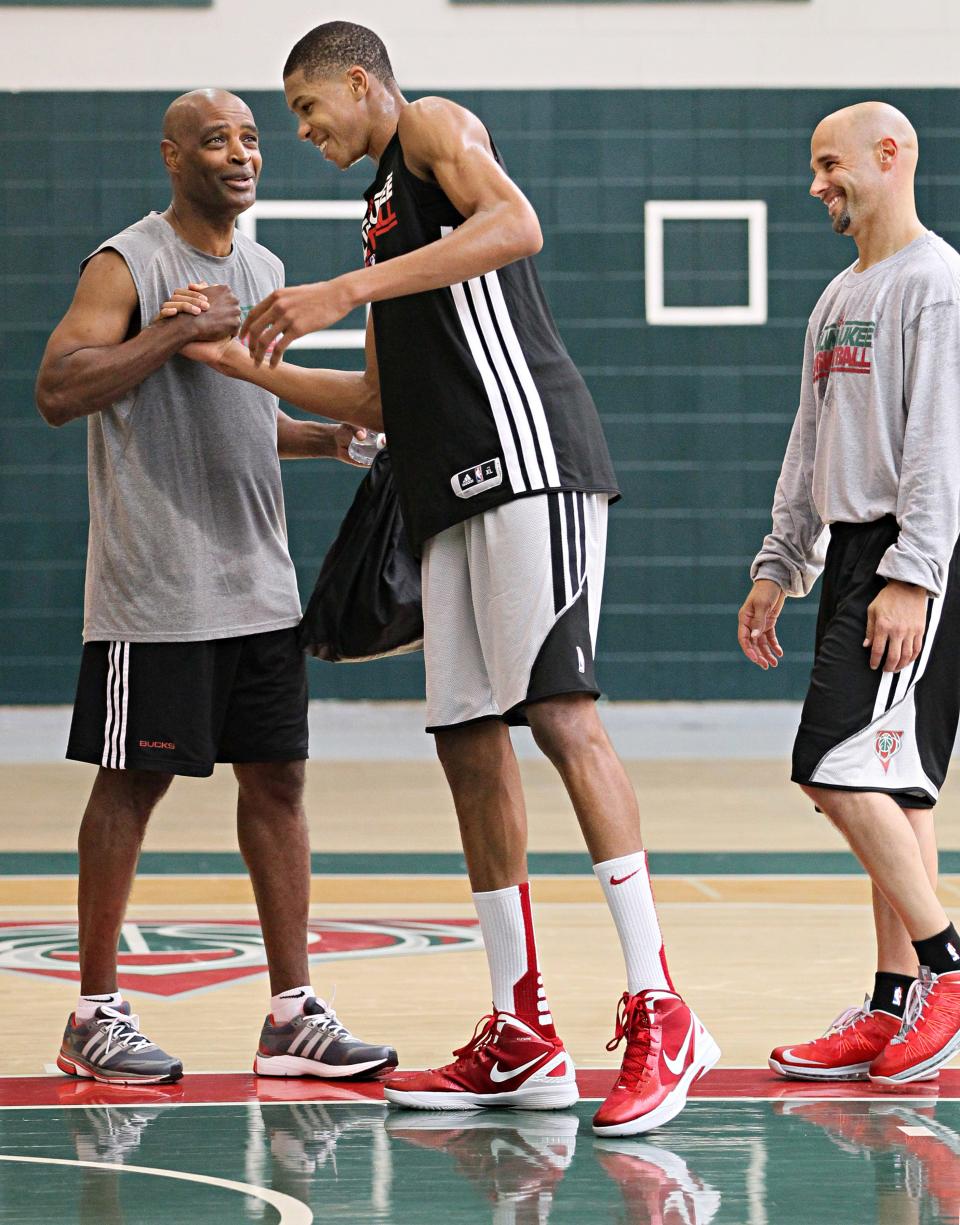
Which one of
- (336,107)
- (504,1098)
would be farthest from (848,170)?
(504,1098)

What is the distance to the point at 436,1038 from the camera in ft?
10.6

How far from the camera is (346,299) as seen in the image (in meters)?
2.53

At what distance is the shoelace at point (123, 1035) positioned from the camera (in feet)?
9.53

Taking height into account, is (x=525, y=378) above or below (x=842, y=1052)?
above

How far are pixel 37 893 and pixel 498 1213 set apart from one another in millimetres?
2970

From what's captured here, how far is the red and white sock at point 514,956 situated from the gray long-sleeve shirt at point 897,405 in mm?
774

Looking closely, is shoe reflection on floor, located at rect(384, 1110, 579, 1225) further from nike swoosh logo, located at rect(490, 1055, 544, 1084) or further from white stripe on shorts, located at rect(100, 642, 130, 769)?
white stripe on shorts, located at rect(100, 642, 130, 769)

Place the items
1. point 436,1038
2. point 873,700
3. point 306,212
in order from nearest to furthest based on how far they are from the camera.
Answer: point 873,700 < point 436,1038 < point 306,212

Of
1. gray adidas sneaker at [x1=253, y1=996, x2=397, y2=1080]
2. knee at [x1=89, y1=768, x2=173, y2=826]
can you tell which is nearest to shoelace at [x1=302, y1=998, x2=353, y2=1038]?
gray adidas sneaker at [x1=253, y1=996, x2=397, y2=1080]

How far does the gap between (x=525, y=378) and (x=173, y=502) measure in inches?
27.6

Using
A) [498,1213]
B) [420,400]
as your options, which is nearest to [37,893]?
[420,400]

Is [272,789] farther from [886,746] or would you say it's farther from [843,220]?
[843,220]

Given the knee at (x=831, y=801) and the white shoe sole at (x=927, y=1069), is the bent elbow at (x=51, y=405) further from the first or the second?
the white shoe sole at (x=927, y=1069)

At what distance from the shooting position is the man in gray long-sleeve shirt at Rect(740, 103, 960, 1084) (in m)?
2.81
